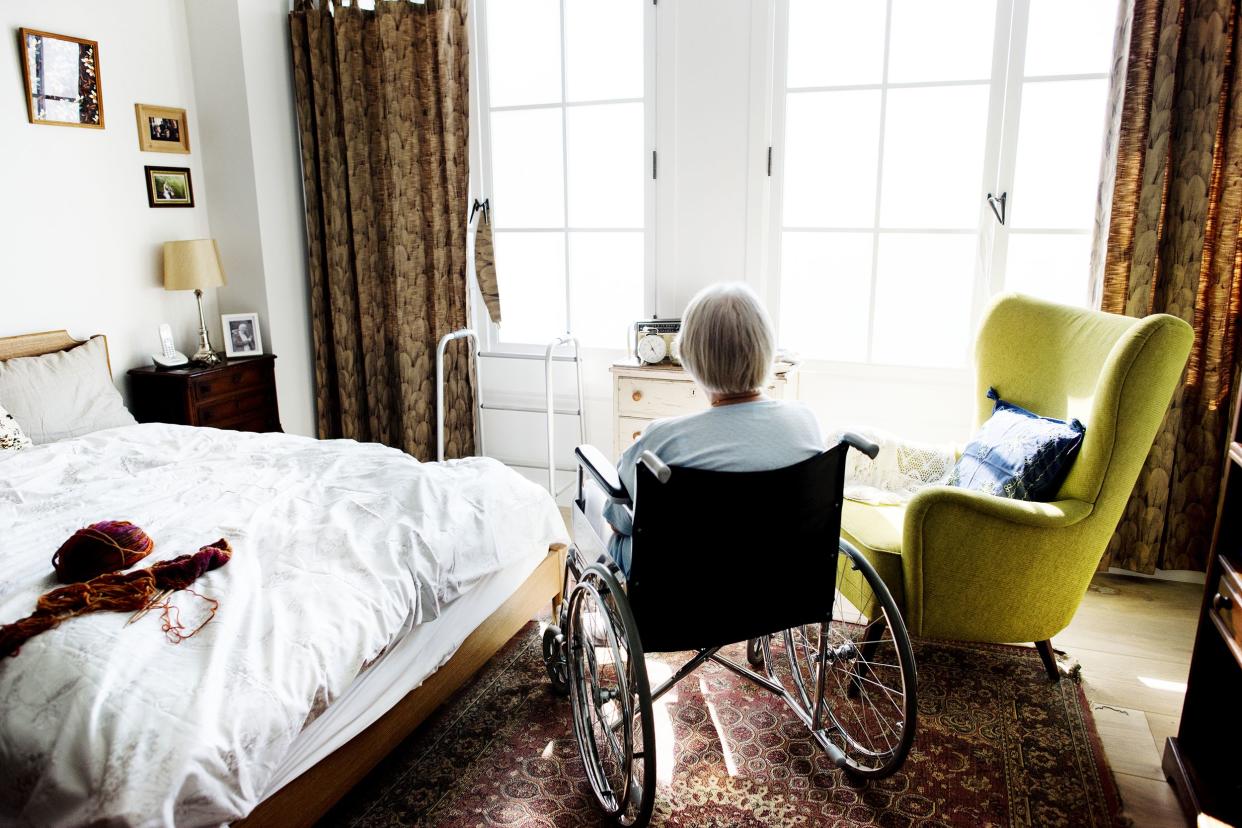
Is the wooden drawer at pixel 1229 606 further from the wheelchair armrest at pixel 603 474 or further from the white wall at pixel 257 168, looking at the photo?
the white wall at pixel 257 168

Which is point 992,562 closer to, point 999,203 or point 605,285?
point 999,203

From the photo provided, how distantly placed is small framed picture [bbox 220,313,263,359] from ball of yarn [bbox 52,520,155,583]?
210cm

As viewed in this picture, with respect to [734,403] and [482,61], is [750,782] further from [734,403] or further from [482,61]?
[482,61]

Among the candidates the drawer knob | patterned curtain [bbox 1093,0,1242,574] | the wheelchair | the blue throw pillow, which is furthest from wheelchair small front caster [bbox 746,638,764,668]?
patterned curtain [bbox 1093,0,1242,574]

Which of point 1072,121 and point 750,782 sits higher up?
point 1072,121

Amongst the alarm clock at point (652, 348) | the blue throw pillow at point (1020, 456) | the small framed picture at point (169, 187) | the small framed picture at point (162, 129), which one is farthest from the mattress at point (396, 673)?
the small framed picture at point (162, 129)

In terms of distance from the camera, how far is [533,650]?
2564mm

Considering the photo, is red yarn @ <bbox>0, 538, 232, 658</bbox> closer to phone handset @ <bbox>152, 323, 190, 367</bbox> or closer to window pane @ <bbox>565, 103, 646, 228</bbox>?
phone handset @ <bbox>152, 323, 190, 367</bbox>

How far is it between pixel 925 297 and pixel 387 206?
246 centimetres

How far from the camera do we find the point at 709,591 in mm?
1723

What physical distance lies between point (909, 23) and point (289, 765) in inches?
128

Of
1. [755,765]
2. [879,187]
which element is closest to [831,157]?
[879,187]

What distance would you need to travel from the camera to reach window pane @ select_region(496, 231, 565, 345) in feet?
12.9

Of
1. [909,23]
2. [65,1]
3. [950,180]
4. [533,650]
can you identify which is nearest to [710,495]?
[533,650]
